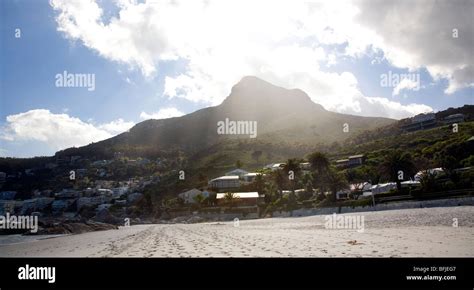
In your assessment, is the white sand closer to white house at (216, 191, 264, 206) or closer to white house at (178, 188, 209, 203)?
white house at (216, 191, 264, 206)

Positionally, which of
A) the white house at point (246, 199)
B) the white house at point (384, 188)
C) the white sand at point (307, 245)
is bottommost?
the white house at point (246, 199)

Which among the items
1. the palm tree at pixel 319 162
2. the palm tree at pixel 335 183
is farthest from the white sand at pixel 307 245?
the palm tree at pixel 319 162

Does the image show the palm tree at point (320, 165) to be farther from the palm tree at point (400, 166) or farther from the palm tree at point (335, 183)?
the palm tree at point (400, 166)

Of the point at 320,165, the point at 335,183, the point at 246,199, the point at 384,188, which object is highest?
the point at 320,165

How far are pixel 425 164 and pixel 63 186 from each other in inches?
6374

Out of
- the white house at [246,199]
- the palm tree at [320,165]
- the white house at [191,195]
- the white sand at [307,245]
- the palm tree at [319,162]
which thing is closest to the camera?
the white sand at [307,245]

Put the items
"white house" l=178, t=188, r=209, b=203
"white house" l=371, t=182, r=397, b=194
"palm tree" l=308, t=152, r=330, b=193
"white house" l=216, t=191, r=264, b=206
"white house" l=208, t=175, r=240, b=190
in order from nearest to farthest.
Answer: "white house" l=371, t=182, r=397, b=194 → "palm tree" l=308, t=152, r=330, b=193 → "white house" l=216, t=191, r=264, b=206 → "white house" l=178, t=188, r=209, b=203 → "white house" l=208, t=175, r=240, b=190

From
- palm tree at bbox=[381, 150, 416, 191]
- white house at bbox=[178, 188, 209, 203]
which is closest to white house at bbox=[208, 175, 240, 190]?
white house at bbox=[178, 188, 209, 203]

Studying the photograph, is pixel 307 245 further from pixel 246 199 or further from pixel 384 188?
pixel 246 199

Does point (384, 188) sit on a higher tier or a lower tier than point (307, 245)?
higher

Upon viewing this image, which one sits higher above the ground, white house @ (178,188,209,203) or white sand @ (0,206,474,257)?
white sand @ (0,206,474,257)

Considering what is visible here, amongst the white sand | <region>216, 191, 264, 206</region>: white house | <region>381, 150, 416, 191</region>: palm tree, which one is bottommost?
<region>216, 191, 264, 206</region>: white house

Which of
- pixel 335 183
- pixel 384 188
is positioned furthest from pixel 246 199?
pixel 384 188

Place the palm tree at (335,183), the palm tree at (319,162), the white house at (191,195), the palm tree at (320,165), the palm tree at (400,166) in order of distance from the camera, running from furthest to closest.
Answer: the white house at (191,195) < the palm tree at (319,162) < the palm tree at (320,165) < the palm tree at (400,166) < the palm tree at (335,183)
